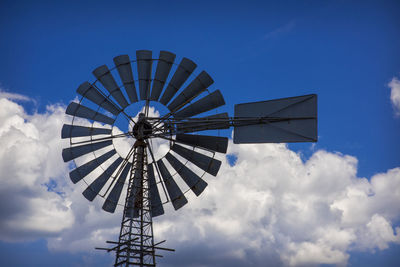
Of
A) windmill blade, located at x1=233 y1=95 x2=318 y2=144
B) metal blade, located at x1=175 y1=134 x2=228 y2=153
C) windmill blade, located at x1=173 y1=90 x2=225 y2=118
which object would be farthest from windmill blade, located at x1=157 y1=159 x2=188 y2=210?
windmill blade, located at x1=233 y1=95 x2=318 y2=144

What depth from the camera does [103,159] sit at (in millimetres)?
20312

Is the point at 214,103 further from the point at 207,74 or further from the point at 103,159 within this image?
the point at 103,159

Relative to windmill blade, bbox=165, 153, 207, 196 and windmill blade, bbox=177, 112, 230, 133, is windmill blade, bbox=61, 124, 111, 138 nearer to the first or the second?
windmill blade, bbox=165, 153, 207, 196

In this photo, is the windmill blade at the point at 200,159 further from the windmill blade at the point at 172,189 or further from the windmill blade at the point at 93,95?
the windmill blade at the point at 93,95

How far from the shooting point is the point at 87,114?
20312 millimetres

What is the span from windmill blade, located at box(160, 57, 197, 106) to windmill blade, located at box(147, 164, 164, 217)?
10.8 ft

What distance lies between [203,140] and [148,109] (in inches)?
113

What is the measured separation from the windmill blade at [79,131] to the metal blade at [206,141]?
3.43 meters

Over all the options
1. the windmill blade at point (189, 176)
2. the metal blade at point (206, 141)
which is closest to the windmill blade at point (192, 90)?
the metal blade at point (206, 141)

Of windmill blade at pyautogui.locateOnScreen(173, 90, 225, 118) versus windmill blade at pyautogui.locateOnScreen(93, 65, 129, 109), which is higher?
windmill blade at pyautogui.locateOnScreen(93, 65, 129, 109)

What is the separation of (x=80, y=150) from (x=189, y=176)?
510 cm

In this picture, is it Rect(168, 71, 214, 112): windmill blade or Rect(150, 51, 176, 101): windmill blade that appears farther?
Rect(150, 51, 176, 101): windmill blade

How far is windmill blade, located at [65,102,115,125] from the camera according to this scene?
66.3ft

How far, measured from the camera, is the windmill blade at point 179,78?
64.8 feet
